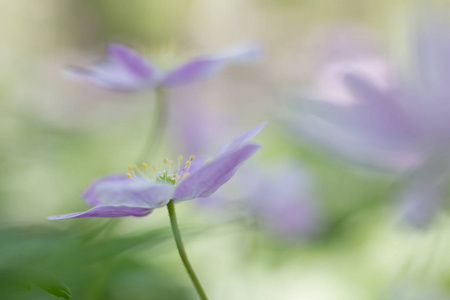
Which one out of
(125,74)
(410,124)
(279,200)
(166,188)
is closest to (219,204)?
(279,200)

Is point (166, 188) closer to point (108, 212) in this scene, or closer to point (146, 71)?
point (108, 212)

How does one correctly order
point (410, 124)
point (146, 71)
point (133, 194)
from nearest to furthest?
point (133, 194), point (410, 124), point (146, 71)

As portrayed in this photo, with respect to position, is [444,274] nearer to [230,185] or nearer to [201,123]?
[230,185]

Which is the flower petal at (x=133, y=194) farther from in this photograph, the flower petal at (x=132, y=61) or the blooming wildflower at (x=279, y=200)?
the blooming wildflower at (x=279, y=200)

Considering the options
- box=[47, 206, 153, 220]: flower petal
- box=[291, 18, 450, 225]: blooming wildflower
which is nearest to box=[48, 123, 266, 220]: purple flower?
box=[47, 206, 153, 220]: flower petal

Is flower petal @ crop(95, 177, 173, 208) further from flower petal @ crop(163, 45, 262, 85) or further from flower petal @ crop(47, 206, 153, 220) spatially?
flower petal @ crop(163, 45, 262, 85)

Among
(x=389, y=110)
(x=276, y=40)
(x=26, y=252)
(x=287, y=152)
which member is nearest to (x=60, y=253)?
(x=26, y=252)
